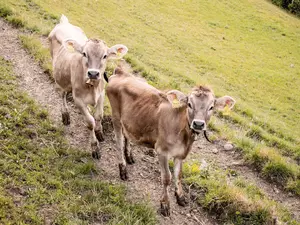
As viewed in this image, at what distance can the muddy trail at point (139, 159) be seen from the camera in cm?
738

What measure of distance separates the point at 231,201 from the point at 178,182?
1.19 metres

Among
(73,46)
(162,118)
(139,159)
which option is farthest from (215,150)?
(73,46)

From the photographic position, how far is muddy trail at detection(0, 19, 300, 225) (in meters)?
7.38

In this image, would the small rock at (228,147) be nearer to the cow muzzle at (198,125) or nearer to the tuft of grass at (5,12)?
the cow muzzle at (198,125)

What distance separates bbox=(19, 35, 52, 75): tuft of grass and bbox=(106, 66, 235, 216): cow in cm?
393

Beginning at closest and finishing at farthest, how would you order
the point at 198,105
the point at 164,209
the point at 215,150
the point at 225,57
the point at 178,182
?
the point at 198,105 < the point at 164,209 < the point at 178,182 < the point at 215,150 < the point at 225,57

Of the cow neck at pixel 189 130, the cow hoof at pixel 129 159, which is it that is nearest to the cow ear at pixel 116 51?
the cow hoof at pixel 129 159

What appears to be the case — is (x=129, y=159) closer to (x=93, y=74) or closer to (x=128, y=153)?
(x=128, y=153)

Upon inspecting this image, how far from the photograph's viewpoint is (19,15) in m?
14.6

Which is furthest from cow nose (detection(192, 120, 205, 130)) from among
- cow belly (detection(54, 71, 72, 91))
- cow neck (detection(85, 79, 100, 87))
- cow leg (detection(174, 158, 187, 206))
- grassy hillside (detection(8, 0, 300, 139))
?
grassy hillside (detection(8, 0, 300, 139))

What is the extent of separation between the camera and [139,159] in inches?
334

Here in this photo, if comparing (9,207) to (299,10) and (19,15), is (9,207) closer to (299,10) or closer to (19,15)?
(19,15)

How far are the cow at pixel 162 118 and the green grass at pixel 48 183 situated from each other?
0.83 meters

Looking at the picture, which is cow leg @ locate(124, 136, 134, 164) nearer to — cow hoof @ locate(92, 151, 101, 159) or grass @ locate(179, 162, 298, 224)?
cow hoof @ locate(92, 151, 101, 159)
